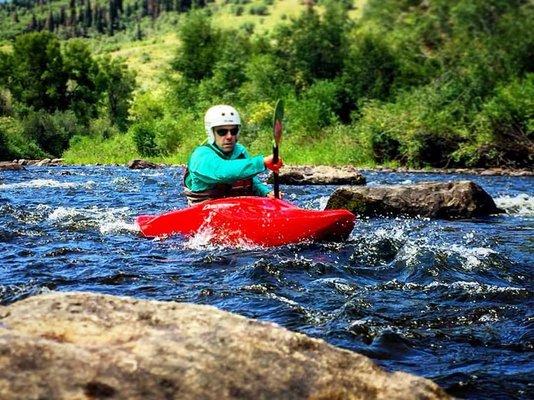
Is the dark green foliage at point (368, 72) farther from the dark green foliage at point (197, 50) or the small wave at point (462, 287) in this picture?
the small wave at point (462, 287)

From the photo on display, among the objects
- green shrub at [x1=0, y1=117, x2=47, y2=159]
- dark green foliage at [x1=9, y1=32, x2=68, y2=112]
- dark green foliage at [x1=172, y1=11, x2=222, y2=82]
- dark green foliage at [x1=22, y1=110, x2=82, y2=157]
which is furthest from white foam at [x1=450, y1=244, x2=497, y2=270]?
dark green foliage at [x1=9, y1=32, x2=68, y2=112]

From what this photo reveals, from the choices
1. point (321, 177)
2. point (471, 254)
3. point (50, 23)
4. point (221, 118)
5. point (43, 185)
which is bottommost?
point (43, 185)

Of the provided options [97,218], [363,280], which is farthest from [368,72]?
[363,280]

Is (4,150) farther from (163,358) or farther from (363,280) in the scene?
(163,358)

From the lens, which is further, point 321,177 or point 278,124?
point 321,177

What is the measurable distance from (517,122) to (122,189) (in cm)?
1380

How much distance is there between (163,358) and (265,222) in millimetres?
5073

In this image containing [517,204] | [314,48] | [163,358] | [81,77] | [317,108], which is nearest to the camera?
[163,358]

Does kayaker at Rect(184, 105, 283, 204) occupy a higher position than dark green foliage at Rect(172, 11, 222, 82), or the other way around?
dark green foliage at Rect(172, 11, 222, 82)

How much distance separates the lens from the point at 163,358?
205 centimetres

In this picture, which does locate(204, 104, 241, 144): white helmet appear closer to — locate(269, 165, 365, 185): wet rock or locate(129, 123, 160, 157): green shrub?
locate(269, 165, 365, 185): wet rock

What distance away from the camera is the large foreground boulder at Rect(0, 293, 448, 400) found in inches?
73.9

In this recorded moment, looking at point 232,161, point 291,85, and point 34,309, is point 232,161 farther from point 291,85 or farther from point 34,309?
point 291,85

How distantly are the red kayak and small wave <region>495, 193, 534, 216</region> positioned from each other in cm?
495
